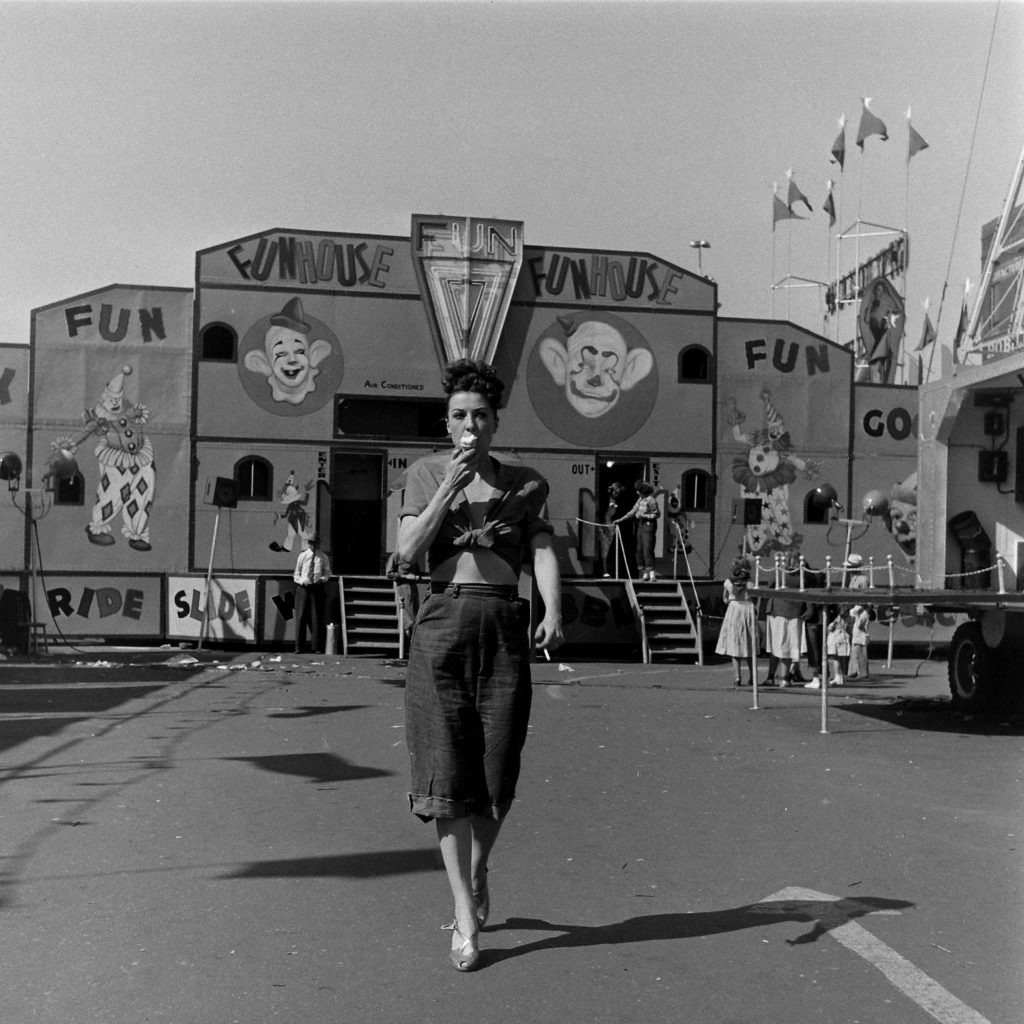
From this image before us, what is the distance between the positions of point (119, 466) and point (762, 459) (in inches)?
430

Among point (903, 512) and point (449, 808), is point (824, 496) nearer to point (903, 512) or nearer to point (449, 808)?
point (903, 512)

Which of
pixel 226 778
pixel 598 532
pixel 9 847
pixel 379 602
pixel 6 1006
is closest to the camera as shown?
pixel 6 1006

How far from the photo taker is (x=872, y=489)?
81.3 ft

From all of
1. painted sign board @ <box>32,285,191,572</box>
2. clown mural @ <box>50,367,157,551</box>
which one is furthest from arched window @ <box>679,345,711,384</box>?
clown mural @ <box>50,367,157,551</box>

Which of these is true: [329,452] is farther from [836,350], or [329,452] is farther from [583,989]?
[583,989]

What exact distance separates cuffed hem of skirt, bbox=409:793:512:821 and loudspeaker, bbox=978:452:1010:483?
10824 millimetres

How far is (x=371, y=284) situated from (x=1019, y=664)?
13647mm

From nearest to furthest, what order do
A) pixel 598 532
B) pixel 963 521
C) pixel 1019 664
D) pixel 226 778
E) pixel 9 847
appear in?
pixel 9 847 → pixel 226 778 → pixel 1019 664 → pixel 963 521 → pixel 598 532

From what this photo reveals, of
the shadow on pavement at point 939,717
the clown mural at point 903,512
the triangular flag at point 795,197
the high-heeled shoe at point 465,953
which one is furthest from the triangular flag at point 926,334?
the high-heeled shoe at point 465,953

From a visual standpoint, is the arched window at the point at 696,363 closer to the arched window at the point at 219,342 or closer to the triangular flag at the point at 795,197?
the arched window at the point at 219,342

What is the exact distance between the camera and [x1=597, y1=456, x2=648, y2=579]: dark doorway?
24.0 meters

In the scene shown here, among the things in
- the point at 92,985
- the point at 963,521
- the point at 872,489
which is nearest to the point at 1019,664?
the point at 963,521

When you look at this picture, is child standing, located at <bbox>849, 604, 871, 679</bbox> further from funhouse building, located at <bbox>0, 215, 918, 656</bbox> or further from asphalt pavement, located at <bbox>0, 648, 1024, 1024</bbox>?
asphalt pavement, located at <bbox>0, 648, 1024, 1024</bbox>

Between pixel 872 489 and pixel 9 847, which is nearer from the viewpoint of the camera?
pixel 9 847
